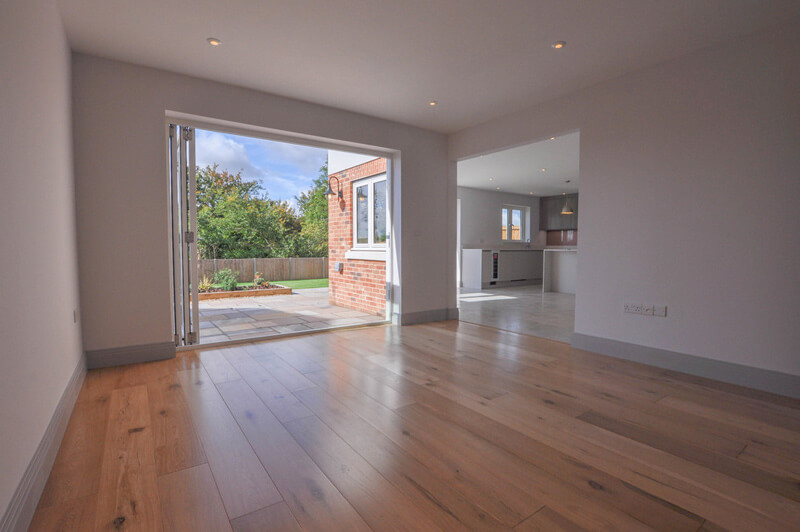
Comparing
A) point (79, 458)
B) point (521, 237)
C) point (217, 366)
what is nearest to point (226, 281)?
point (217, 366)

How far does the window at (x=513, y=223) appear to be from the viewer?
416 inches

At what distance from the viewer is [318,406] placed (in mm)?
2240

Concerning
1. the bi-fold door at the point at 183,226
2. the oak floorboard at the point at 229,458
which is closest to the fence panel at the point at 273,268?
the bi-fold door at the point at 183,226

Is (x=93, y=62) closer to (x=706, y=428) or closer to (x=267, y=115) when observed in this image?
(x=267, y=115)

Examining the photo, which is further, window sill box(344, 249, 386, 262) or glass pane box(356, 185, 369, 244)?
glass pane box(356, 185, 369, 244)

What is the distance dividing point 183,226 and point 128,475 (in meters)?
2.38

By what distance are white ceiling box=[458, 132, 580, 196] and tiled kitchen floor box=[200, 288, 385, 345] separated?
3.21 m

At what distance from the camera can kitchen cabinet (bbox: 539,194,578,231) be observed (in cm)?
1051

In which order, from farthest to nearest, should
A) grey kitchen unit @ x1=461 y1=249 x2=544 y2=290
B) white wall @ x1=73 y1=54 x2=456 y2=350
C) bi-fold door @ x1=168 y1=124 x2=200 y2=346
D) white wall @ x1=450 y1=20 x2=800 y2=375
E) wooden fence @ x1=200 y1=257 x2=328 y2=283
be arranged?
wooden fence @ x1=200 y1=257 x2=328 y2=283, grey kitchen unit @ x1=461 y1=249 x2=544 y2=290, bi-fold door @ x1=168 y1=124 x2=200 y2=346, white wall @ x1=73 y1=54 x2=456 y2=350, white wall @ x1=450 y1=20 x2=800 y2=375

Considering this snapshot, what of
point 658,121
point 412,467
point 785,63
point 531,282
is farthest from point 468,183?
point 412,467

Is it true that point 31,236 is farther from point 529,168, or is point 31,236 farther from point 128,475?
point 529,168

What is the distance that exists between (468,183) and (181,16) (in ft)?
23.4

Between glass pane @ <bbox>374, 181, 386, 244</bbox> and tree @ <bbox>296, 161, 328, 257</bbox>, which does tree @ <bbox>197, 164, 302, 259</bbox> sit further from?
glass pane @ <bbox>374, 181, 386, 244</bbox>

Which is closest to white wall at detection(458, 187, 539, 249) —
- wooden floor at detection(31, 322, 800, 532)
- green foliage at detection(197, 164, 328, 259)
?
green foliage at detection(197, 164, 328, 259)
